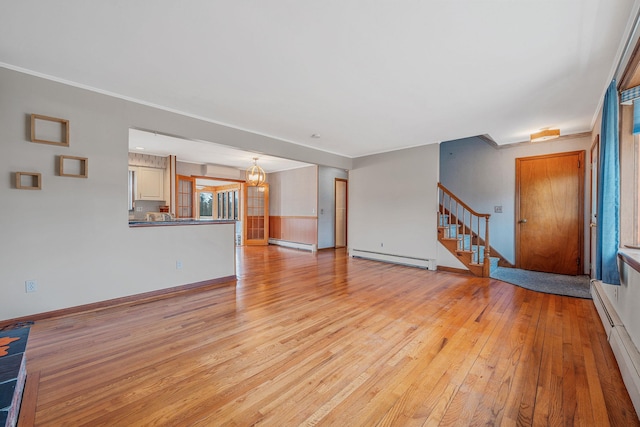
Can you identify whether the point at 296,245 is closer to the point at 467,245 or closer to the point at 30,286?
the point at 467,245

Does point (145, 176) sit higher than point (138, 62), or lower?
lower

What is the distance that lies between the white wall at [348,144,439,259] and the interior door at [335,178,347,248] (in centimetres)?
167

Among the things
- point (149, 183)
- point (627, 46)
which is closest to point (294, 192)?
point (149, 183)

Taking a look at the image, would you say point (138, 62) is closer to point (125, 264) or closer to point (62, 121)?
point (62, 121)

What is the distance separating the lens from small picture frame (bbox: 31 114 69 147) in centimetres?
269

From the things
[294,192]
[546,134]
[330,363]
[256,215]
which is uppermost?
[546,134]

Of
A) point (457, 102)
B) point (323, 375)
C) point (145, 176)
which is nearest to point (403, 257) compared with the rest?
point (457, 102)

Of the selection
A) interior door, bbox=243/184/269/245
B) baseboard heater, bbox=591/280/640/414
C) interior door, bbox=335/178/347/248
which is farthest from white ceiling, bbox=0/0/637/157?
interior door, bbox=243/184/269/245

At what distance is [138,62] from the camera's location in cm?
246

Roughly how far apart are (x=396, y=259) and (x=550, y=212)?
2839 millimetres

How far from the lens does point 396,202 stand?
18.8ft

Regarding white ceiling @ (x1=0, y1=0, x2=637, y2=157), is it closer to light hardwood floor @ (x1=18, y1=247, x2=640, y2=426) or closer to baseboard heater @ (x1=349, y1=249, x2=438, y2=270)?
light hardwood floor @ (x1=18, y1=247, x2=640, y2=426)

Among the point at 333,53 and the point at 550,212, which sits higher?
the point at 333,53

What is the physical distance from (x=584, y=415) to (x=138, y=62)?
4.10 meters
